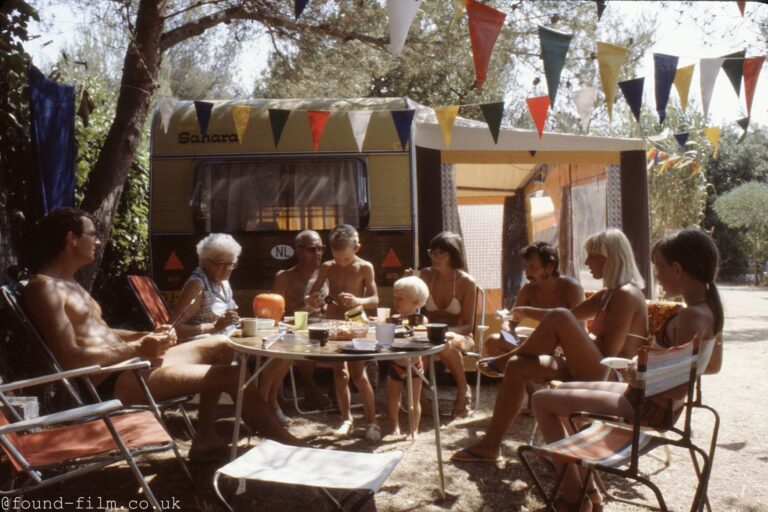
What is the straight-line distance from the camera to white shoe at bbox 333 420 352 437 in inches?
160

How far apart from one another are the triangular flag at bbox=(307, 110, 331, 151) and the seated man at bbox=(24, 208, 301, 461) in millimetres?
2681

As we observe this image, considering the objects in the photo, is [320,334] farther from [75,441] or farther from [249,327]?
[75,441]

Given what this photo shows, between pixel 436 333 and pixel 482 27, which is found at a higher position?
pixel 482 27

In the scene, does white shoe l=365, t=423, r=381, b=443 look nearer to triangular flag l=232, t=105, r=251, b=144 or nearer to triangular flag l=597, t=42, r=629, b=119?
triangular flag l=597, t=42, r=629, b=119

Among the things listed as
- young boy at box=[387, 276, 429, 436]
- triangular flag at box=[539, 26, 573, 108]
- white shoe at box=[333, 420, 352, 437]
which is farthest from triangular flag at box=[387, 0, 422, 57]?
white shoe at box=[333, 420, 352, 437]

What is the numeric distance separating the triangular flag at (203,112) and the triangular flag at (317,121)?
78 cm

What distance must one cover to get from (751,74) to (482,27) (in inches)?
70.1

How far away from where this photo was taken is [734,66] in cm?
416

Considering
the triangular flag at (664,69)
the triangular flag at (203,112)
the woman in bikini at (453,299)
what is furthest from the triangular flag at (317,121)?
the triangular flag at (664,69)

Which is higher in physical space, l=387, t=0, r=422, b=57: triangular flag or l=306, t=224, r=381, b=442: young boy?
l=387, t=0, r=422, b=57: triangular flag

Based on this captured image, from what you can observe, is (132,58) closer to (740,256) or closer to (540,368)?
(540,368)

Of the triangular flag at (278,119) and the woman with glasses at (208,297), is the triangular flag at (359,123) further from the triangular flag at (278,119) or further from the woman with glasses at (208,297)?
the woman with glasses at (208,297)

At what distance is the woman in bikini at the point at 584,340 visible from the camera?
10.2ft

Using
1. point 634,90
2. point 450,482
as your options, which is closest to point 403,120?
point 634,90
